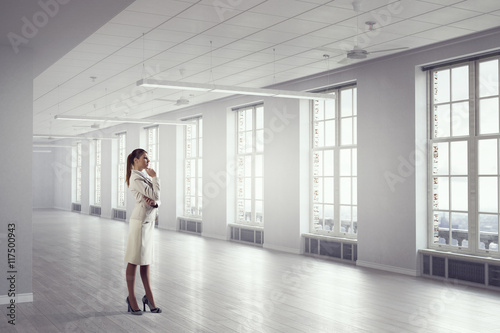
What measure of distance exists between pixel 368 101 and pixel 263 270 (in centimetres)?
331

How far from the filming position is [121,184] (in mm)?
19203

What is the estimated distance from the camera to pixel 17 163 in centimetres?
607

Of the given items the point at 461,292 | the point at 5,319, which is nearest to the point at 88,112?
the point at 5,319

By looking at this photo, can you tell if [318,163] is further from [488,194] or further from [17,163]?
[17,163]

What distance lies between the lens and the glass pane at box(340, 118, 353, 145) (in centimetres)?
931

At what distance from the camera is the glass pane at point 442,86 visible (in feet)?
25.1

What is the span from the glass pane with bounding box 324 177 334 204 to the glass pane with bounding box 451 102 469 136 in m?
2.79

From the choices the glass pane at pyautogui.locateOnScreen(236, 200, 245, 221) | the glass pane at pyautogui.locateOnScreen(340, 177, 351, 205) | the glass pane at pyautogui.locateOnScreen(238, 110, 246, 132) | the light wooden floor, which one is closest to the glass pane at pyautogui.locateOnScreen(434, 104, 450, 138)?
the glass pane at pyautogui.locateOnScreen(340, 177, 351, 205)

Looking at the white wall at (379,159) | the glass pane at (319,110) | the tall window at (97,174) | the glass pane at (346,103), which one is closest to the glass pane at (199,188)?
the white wall at (379,159)

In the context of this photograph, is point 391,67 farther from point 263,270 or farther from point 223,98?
point 223,98

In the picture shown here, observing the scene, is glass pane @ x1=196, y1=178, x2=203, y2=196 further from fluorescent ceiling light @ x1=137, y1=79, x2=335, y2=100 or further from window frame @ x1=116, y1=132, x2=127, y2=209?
fluorescent ceiling light @ x1=137, y1=79, x2=335, y2=100

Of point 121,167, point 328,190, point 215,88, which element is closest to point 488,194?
point 328,190

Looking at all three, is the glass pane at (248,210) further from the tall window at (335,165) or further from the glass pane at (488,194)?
the glass pane at (488,194)

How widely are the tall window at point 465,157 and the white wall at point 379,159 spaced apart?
0.22 m
